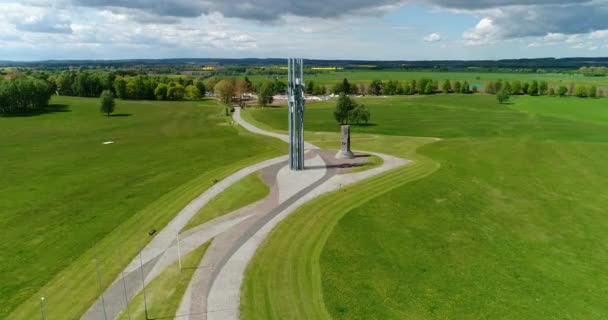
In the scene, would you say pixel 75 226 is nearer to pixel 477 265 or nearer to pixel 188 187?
pixel 188 187

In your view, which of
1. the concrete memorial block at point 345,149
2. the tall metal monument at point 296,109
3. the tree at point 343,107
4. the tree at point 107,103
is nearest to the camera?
the tall metal monument at point 296,109

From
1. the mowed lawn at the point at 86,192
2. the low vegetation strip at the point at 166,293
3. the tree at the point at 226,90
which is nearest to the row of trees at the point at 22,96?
the mowed lawn at the point at 86,192

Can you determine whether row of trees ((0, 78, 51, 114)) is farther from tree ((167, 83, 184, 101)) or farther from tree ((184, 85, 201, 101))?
tree ((184, 85, 201, 101))

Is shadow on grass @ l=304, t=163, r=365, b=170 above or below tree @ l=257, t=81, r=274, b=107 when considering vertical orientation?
below

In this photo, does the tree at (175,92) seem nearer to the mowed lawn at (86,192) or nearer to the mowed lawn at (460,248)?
the mowed lawn at (86,192)

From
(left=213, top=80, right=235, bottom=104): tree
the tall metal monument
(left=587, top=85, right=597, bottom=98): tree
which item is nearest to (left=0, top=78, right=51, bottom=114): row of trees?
(left=213, top=80, right=235, bottom=104): tree

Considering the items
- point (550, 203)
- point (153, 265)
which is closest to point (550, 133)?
point (550, 203)
